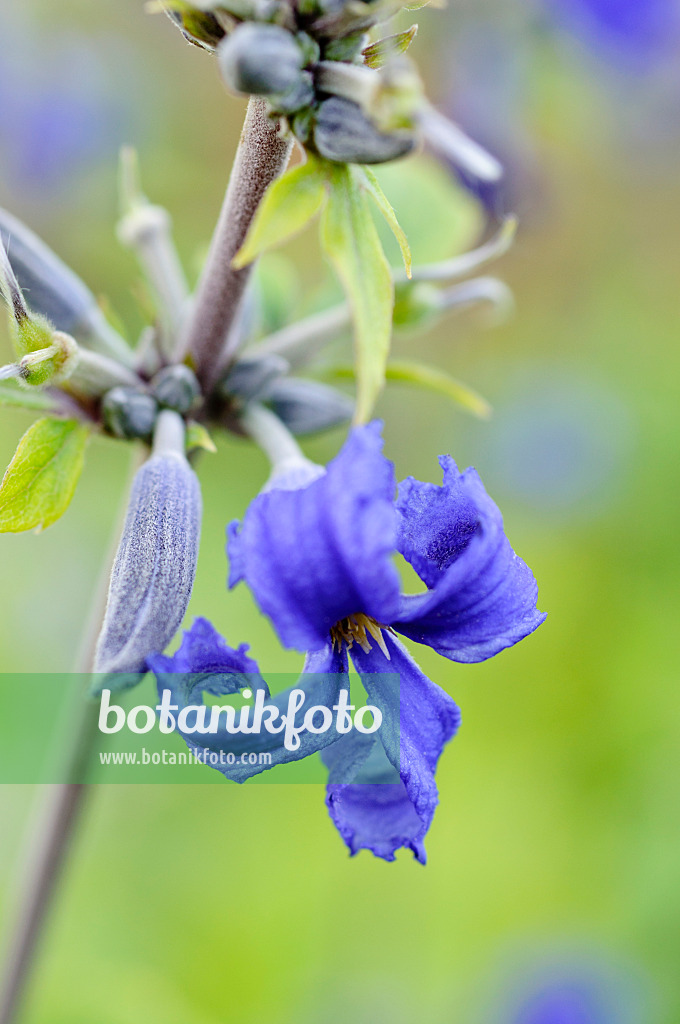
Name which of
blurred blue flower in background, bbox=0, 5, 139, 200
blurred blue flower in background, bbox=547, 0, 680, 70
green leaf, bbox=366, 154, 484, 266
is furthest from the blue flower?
blurred blue flower in background, bbox=547, 0, 680, 70

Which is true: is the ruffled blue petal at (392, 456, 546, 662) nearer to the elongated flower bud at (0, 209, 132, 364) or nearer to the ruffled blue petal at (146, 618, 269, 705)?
the ruffled blue petal at (146, 618, 269, 705)

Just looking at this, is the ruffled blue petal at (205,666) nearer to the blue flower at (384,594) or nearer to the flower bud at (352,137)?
the blue flower at (384,594)

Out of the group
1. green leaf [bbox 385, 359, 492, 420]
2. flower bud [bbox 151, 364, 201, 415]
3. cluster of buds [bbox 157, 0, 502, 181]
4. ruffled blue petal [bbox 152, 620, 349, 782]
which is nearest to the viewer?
cluster of buds [bbox 157, 0, 502, 181]

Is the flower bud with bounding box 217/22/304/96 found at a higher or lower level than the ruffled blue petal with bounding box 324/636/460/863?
higher

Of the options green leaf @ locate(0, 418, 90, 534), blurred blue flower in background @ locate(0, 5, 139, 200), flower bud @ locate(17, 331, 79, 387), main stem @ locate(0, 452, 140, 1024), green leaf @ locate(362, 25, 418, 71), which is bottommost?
main stem @ locate(0, 452, 140, 1024)

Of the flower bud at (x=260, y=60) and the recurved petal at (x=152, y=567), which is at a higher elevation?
the flower bud at (x=260, y=60)

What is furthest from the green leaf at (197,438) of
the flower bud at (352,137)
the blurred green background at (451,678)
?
the blurred green background at (451,678)

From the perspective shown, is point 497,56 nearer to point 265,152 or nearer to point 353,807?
point 265,152
